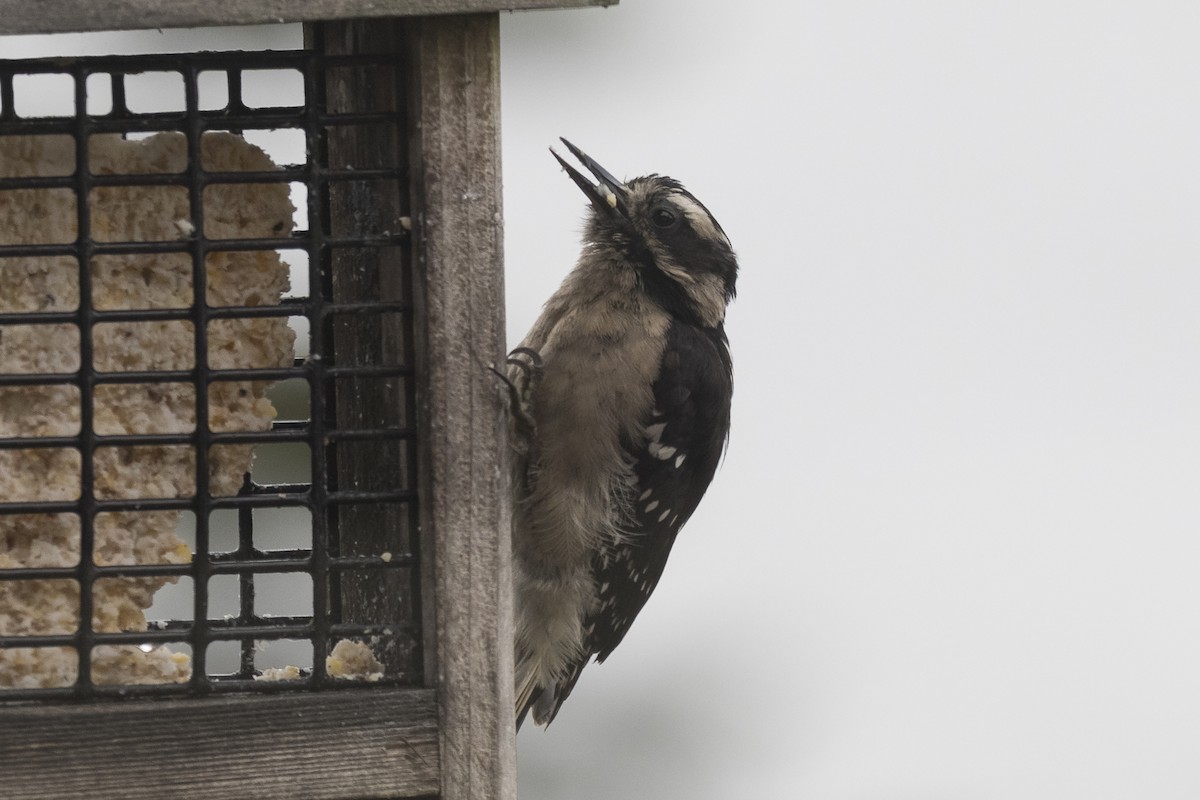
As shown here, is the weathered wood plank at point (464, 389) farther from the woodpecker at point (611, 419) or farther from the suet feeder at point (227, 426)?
the woodpecker at point (611, 419)

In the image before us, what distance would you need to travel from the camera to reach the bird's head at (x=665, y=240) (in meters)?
3.48

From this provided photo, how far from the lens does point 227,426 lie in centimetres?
236

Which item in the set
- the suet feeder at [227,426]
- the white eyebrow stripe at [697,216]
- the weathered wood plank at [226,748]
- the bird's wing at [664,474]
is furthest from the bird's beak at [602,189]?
→ the weathered wood plank at [226,748]

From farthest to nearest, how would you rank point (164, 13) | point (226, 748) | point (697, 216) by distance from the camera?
point (697, 216) → point (226, 748) → point (164, 13)

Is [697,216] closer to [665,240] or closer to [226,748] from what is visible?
[665,240]

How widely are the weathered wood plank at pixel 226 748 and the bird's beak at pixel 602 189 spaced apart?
149 centimetres

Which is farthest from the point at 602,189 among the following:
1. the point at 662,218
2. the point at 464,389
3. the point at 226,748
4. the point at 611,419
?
the point at 226,748

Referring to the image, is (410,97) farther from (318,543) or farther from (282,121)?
(318,543)

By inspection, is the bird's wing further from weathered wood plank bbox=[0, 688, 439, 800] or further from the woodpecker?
weathered wood plank bbox=[0, 688, 439, 800]

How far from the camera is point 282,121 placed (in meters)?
2.28

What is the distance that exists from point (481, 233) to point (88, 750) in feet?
3.09

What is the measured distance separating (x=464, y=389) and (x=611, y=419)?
1100mm

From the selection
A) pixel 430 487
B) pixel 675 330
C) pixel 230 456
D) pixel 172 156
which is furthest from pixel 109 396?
pixel 675 330

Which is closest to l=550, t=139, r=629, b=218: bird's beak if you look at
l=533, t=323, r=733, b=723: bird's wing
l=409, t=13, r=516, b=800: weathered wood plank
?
l=533, t=323, r=733, b=723: bird's wing
